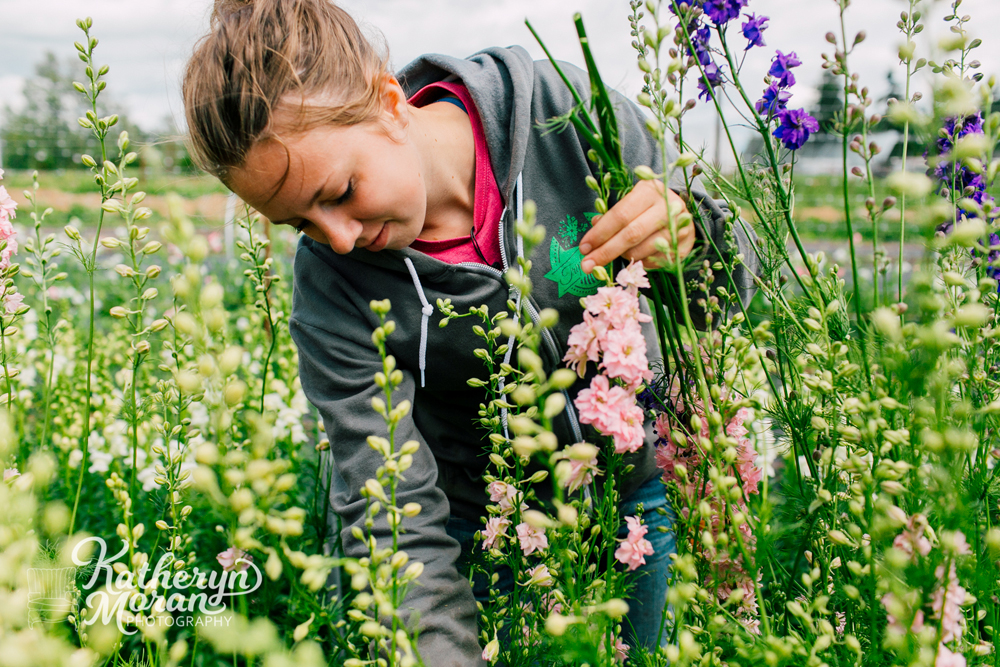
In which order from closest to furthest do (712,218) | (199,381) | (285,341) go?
(199,381), (712,218), (285,341)

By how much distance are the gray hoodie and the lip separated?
0.42 feet

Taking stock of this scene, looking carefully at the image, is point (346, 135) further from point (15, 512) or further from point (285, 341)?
point (285, 341)

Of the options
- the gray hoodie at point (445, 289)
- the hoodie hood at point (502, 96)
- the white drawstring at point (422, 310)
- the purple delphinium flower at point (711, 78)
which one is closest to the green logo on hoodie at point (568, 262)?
the gray hoodie at point (445, 289)

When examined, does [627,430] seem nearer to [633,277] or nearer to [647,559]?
[633,277]

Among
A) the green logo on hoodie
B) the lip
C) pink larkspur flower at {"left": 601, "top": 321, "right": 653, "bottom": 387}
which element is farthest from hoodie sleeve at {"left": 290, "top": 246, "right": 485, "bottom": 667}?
pink larkspur flower at {"left": 601, "top": 321, "right": 653, "bottom": 387}

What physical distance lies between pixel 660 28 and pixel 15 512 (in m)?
0.91

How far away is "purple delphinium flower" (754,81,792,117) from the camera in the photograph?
114 centimetres

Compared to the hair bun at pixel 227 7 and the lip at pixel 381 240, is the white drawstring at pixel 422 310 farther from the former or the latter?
the hair bun at pixel 227 7

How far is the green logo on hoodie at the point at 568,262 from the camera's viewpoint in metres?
1.55

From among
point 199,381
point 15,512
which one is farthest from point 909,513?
point 15,512

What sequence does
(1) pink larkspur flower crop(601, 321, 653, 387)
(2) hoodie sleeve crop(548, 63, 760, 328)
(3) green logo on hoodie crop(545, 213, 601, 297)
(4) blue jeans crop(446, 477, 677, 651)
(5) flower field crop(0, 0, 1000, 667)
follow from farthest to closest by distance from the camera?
(4) blue jeans crop(446, 477, 677, 651) < (3) green logo on hoodie crop(545, 213, 601, 297) < (2) hoodie sleeve crop(548, 63, 760, 328) < (1) pink larkspur flower crop(601, 321, 653, 387) < (5) flower field crop(0, 0, 1000, 667)

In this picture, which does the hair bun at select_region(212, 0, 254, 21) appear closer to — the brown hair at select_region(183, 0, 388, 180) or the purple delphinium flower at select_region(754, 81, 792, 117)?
the brown hair at select_region(183, 0, 388, 180)

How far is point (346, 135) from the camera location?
4.43 feet

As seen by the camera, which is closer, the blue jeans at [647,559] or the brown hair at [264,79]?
the brown hair at [264,79]
